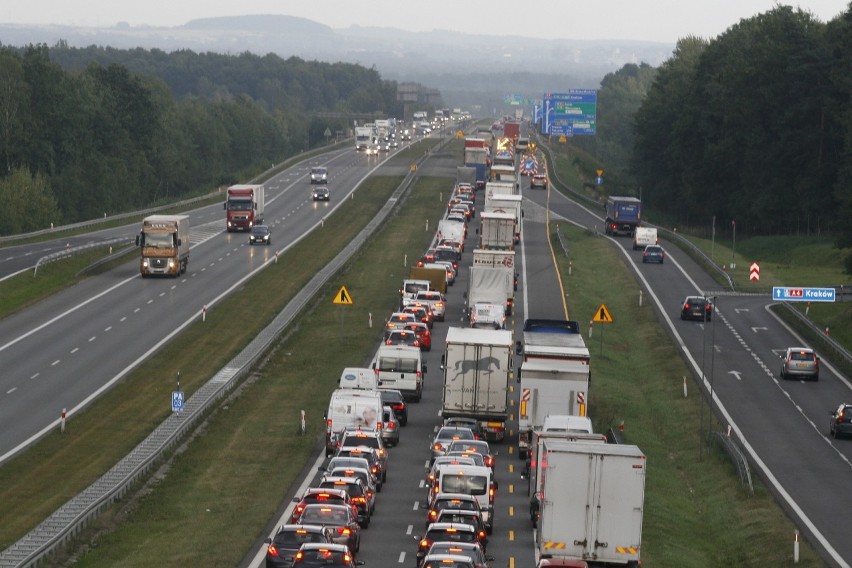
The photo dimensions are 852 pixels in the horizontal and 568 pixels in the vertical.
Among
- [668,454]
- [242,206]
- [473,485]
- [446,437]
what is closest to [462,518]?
[473,485]

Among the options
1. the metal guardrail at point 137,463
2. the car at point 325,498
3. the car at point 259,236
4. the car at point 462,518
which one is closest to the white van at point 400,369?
the metal guardrail at point 137,463

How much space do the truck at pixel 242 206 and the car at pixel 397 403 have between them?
5972 centimetres

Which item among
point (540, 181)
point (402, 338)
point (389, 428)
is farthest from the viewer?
point (540, 181)

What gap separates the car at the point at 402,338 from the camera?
218 ft

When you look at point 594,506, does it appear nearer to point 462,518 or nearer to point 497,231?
point 462,518

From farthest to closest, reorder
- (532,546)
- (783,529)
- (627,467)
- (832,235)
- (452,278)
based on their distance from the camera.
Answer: (832,235)
(452,278)
(783,529)
(532,546)
(627,467)

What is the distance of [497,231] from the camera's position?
98312 mm

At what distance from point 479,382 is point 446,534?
1847 cm

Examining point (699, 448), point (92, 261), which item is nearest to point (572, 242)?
point (92, 261)

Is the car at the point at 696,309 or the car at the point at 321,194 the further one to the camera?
the car at the point at 321,194

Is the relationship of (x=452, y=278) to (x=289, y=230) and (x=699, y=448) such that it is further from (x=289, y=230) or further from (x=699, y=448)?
(x=699, y=448)

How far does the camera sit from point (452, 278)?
9325 centimetres

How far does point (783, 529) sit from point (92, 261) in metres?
63.3

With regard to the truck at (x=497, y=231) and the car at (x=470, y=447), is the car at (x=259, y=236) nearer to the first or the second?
the truck at (x=497, y=231)
